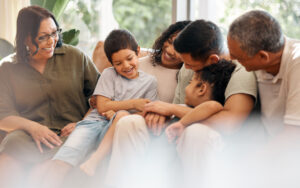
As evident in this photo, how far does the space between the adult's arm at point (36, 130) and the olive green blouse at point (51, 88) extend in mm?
61

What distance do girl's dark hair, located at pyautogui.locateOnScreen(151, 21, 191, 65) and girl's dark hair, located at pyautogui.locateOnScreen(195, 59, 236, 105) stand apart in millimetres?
391

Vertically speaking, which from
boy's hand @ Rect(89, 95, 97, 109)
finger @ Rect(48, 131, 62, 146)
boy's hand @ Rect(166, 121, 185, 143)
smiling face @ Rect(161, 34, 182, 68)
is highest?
smiling face @ Rect(161, 34, 182, 68)

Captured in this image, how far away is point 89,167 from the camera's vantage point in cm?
154

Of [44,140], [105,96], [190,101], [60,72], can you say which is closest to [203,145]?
[190,101]

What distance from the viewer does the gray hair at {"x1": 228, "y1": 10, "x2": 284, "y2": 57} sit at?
51.0 inches

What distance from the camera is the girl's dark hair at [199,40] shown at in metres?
1.51

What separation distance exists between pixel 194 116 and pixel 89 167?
490 mm

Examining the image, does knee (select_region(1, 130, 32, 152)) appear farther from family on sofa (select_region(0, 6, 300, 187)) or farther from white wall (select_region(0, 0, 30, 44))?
white wall (select_region(0, 0, 30, 44))

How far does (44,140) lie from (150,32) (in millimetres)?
4859

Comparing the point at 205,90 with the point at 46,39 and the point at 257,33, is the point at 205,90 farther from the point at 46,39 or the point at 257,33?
the point at 46,39

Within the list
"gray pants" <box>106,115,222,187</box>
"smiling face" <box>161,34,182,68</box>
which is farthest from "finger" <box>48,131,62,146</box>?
"smiling face" <box>161,34,182,68</box>

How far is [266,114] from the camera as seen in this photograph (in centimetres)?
149

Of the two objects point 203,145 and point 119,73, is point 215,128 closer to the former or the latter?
point 203,145

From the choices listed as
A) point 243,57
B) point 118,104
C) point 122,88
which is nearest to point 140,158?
point 118,104
